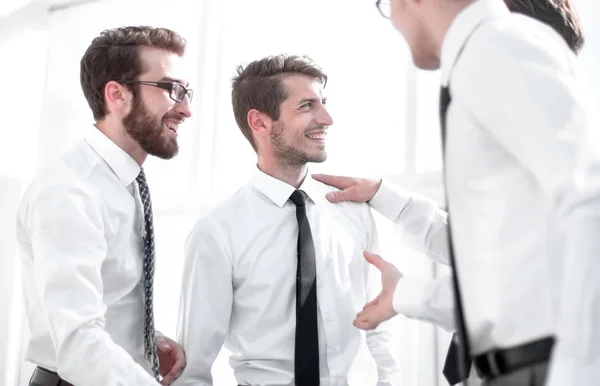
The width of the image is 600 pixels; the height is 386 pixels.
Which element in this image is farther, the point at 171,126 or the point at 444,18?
the point at 171,126

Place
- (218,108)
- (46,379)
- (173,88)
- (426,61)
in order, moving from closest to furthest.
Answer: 1. (426,61)
2. (46,379)
3. (173,88)
4. (218,108)

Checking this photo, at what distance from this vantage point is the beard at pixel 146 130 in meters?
2.32

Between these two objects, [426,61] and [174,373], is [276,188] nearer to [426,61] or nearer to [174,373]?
[174,373]

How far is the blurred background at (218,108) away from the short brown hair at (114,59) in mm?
875

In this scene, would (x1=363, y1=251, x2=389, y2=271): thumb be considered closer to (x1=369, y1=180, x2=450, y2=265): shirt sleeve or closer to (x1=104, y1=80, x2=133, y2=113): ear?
(x1=369, y1=180, x2=450, y2=265): shirt sleeve

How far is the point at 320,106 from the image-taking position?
253cm

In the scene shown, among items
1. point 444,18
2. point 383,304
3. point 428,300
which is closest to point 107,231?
point 383,304

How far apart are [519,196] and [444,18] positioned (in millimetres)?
373

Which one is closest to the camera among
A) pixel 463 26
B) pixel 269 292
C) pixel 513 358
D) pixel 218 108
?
pixel 513 358

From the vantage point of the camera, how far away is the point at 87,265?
6.14 feet

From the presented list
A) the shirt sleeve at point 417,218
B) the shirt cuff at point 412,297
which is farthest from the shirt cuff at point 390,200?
the shirt cuff at point 412,297

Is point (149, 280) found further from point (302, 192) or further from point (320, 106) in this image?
point (320, 106)

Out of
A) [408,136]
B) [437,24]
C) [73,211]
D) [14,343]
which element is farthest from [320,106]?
[14,343]

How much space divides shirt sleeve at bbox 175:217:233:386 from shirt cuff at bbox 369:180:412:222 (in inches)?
20.9
